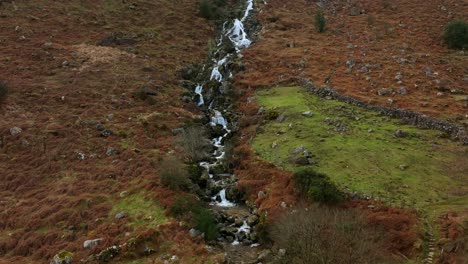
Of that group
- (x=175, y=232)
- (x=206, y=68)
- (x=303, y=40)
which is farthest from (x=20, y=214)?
(x=303, y=40)

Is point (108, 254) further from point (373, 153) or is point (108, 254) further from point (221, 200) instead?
point (373, 153)

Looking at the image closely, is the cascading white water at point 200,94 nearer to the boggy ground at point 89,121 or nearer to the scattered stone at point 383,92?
the boggy ground at point 89,121

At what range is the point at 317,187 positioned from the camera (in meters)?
29.2

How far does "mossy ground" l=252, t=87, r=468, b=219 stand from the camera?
93.6 feet

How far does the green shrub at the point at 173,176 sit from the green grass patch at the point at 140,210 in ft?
7.47

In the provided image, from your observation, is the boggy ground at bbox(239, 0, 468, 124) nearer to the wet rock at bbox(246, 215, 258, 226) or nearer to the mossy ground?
the mossy ground

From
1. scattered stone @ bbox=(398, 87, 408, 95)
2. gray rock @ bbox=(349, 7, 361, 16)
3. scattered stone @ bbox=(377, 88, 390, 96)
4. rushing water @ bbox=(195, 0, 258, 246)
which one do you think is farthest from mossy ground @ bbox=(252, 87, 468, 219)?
gray rock @ bbox=(349, 7, 361, 16)

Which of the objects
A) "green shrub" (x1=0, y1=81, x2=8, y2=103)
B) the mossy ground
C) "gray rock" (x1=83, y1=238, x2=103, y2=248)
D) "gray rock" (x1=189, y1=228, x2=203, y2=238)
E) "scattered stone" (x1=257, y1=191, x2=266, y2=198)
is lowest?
"gray rock" (x1=83, y1=238, x2=103, y2=248)

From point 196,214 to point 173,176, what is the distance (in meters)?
4.75

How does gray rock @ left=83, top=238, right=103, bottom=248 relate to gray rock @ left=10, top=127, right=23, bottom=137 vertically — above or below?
below

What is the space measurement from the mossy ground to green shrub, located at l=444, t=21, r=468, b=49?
26946 mm

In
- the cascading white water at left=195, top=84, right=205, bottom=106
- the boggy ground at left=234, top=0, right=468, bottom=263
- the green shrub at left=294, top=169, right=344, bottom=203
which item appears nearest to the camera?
the boggy ground at left=234, top=0, right=468, bottom=263

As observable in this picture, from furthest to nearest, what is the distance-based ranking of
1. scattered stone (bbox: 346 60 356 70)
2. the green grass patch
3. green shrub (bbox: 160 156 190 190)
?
scattered stone (bbox: 346 60 356 70) < green shrub (bbox: 160 156 190 190) < the green grass patch

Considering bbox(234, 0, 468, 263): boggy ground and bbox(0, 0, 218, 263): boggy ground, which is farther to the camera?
bbox(0, 0, 218, 263): boggy ground
